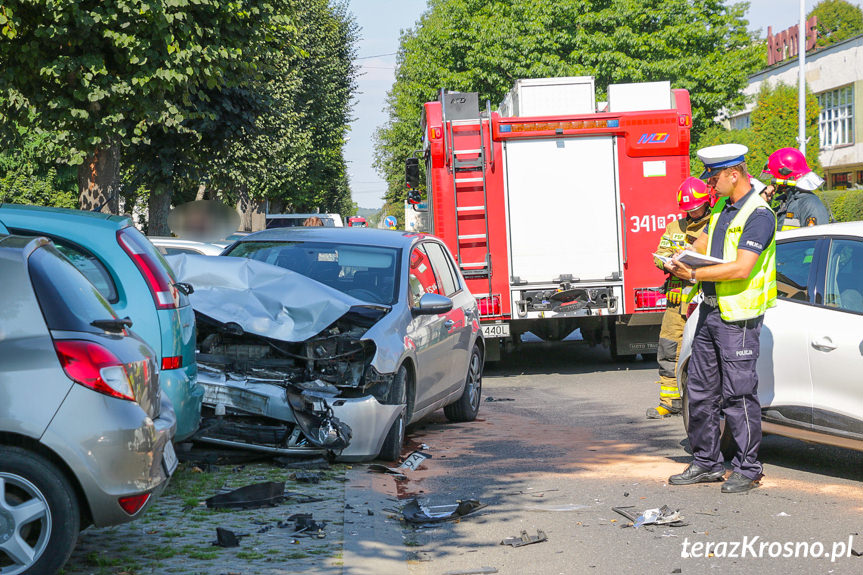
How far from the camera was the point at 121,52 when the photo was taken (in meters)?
14.2

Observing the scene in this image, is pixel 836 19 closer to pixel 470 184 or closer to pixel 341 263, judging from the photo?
pixel 470 184

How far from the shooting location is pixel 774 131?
5056 cm

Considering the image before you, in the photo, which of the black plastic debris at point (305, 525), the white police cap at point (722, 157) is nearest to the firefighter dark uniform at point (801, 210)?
the white police cap at point (722, 157)

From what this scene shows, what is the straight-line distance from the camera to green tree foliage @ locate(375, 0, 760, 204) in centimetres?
3912

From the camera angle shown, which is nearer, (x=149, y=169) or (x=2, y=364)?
(x=2, y=364)

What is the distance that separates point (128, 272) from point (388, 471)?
2.20 meters

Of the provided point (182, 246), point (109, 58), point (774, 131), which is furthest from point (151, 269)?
point (774, 131)

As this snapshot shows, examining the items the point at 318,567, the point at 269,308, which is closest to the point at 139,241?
the point at 269,308

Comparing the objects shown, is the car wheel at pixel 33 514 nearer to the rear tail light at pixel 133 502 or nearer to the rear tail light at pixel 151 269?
the rear tail light at pixel 133 502

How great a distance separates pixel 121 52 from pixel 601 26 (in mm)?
28286

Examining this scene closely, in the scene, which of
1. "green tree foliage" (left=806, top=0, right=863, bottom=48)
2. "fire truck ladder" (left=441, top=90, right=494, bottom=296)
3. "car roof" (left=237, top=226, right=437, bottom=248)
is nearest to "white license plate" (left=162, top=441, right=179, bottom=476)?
"car roof" (left=237, top=226, right=437, bottom=248)

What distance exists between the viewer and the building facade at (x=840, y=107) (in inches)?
2152

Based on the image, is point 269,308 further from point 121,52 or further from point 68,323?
point 121,52

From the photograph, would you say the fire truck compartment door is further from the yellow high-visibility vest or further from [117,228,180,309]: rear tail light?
[117,228,180,309]: rear tail light
